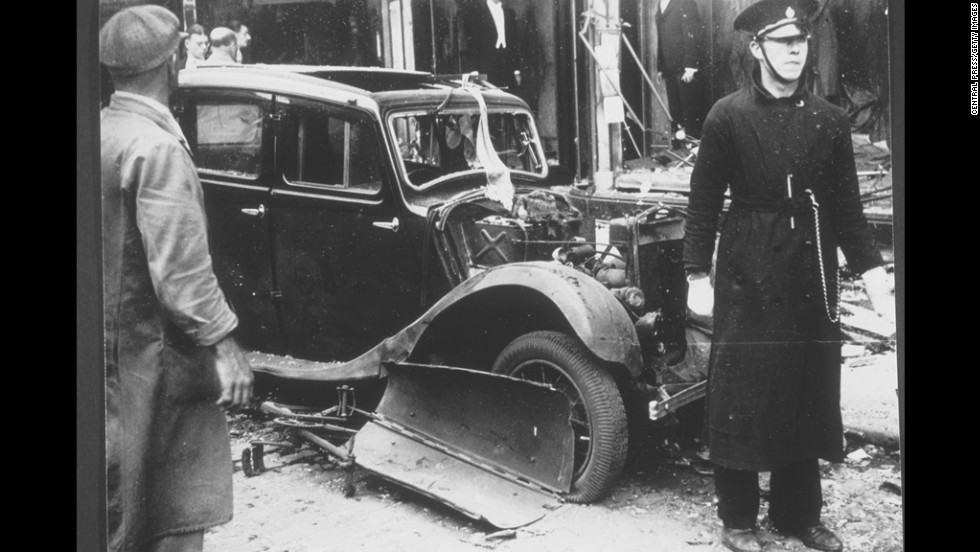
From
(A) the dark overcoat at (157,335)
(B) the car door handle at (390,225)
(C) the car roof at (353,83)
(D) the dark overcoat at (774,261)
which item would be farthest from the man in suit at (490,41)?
(A) the dark overcoat at (157,335)

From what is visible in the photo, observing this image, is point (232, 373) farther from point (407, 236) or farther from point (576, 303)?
point (576, 303)

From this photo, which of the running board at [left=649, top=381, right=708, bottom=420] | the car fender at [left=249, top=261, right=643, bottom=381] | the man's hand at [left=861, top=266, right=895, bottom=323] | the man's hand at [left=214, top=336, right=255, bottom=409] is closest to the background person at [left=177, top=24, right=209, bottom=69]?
the man's hand at [left=214, top=336, right=255, bottom=409]

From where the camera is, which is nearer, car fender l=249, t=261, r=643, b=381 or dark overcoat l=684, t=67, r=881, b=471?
dark overcoat l=684, t=67, r=881, b=471

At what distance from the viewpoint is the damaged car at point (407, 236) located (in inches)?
131

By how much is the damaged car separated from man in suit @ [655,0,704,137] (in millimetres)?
338

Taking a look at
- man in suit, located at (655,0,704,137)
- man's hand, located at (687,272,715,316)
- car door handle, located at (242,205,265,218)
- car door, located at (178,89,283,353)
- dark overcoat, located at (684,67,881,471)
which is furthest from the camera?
car door handle, located at (242,205,265,218)

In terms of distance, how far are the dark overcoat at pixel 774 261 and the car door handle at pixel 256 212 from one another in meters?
1.52

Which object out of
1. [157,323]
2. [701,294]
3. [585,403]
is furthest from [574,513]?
[157,323]

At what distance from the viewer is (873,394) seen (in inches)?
126

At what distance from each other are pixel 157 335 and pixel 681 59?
6.48ft

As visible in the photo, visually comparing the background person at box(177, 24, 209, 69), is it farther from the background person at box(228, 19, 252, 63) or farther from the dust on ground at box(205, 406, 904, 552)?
the dust on ground at box(205, 406, 904, 552)

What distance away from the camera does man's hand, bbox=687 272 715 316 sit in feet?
10.3

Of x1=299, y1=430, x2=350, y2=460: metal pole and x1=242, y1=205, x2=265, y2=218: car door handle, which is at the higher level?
x1=242, y1=205, x2=265, y2=218: car door handle
